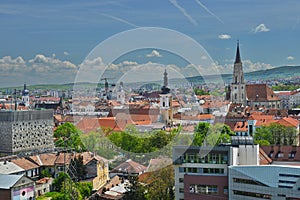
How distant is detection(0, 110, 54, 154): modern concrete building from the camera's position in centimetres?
1570

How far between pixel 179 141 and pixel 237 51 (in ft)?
56.9

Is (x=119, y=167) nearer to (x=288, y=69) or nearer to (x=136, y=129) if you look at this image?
(x=136, y=129)

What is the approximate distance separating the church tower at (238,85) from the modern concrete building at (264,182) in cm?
2140

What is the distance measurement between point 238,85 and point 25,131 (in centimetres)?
1623

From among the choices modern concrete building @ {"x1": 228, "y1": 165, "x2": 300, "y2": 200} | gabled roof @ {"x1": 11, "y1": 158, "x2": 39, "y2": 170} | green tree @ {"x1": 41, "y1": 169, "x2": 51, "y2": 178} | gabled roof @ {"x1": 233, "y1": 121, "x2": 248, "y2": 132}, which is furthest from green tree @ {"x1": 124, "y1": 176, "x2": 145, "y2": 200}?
gabled roof @ {"x1": 233, "y1": 121, "x2": 248, "y2": 132}

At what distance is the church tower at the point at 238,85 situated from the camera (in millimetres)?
27845

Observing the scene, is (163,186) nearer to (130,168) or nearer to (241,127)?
(130,168)

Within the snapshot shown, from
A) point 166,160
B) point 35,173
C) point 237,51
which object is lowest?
point 35,173

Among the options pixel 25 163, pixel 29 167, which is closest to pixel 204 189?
pixel 29 167

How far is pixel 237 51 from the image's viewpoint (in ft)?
90.3

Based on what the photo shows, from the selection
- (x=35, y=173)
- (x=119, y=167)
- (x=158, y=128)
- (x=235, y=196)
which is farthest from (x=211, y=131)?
(x=235, y=196)

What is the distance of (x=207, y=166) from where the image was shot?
7562mm

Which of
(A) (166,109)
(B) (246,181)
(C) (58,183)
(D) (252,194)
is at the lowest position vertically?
(C) (58,183)

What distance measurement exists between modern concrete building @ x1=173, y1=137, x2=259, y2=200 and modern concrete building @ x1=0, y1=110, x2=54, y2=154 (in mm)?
9481
